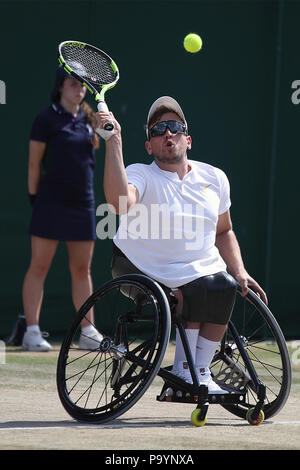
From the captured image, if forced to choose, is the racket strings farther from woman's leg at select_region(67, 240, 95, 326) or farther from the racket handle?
woman's leg at select_region(67, 240, 95, 326)

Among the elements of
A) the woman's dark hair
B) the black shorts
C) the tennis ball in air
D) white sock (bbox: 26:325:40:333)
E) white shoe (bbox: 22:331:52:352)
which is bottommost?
white shoe (bbox: 22:331:52:352)

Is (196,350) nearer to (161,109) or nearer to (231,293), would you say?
(231,293)

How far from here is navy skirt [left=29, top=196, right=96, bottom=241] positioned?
7.16 meters

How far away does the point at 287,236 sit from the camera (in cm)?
855

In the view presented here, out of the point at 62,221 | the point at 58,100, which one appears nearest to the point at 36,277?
the point at 62,221

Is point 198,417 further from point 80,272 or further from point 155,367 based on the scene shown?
point 80,272

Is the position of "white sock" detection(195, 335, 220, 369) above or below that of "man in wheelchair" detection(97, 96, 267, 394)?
below

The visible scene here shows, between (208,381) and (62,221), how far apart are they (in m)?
2.77

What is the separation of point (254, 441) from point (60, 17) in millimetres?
4388

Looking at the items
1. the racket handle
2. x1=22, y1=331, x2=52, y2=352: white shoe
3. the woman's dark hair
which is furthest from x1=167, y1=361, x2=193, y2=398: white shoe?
the woman's dark hair

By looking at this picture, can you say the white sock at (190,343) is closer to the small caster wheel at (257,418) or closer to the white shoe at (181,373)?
the white shoe at (181,373)

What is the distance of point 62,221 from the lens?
23.5 ft

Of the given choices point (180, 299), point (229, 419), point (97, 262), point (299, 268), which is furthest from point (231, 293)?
point (299, 268)

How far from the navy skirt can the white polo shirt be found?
2404mm
